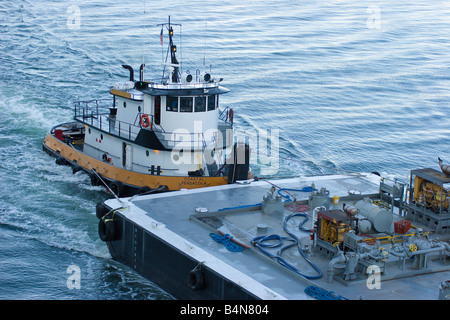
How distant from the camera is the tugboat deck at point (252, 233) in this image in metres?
13.9

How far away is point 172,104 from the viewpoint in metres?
22.5

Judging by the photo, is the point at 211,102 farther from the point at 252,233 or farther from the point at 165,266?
the point at 165,266

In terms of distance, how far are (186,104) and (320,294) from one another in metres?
10.6

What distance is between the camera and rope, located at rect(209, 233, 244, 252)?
51.4ft

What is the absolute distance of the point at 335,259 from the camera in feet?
46.0

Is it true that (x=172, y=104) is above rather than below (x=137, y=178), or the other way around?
above

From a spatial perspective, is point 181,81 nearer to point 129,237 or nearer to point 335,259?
point 129,237

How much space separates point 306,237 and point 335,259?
246cm
